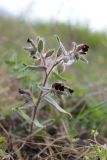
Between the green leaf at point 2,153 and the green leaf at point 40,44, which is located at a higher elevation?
the green leaf at point 40,44

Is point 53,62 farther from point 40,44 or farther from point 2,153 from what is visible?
point 2,153

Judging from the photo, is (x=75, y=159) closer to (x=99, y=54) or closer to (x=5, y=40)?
(x=5, y=40)

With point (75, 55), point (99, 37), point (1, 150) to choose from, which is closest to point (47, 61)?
point (75, 55)

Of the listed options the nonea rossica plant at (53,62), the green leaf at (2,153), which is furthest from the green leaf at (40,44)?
the green leaf at (2,153)

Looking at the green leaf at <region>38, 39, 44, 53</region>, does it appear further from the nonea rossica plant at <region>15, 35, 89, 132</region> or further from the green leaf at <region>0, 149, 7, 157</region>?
the green leaf at <region>0, 149, 7, 157</region>

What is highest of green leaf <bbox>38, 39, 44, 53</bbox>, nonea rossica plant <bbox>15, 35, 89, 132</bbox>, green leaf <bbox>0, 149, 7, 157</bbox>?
green leaf <bbox>38, 39, 44, 53</bbox>

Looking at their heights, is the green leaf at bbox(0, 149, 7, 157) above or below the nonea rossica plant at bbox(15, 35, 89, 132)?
below

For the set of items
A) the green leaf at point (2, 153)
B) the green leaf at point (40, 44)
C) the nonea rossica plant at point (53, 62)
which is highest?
the green leaf at point (40, 44)

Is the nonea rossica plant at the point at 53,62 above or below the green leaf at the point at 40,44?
below

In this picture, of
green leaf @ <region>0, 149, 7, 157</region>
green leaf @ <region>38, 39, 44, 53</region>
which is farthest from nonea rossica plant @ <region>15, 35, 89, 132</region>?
green leaf @ <region>0, 149, 7, 157</region>

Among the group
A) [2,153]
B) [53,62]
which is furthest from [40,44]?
[2,153]

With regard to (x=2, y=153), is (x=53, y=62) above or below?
above

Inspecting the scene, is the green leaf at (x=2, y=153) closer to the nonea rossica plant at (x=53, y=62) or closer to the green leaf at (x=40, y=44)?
the nonea rossica plant at (x=53, y=62)
